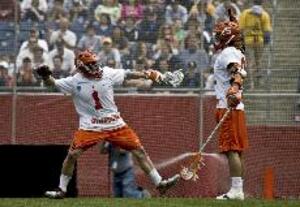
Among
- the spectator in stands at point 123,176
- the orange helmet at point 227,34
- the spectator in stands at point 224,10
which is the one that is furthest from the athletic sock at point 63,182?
the spectator in stands at point 224,10

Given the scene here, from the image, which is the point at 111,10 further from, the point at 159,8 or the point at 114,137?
the point at 114,137

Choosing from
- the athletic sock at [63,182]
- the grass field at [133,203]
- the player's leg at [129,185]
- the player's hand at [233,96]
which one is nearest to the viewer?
the grass field at [133,203]

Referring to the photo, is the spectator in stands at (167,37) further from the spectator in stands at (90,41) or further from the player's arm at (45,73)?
the player's arm at (45,73)

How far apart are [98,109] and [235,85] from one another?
5.77 feet

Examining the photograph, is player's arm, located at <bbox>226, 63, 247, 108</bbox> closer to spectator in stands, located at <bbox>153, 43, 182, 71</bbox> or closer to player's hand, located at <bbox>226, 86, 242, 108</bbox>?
player's hand, located at <bbox>226, 86, 242, 108</bbox>

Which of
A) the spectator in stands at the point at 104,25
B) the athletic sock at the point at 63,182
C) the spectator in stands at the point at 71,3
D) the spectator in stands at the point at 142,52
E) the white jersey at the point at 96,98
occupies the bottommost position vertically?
the athletic sock at the point at 63,182

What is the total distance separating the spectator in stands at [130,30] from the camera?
648 inches

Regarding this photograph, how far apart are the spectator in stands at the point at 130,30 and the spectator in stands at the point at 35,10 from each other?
1.19m

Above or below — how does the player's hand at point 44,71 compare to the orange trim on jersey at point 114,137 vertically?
above

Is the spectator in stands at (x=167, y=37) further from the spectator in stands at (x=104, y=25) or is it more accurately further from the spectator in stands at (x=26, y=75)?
the spectator in stands at (x=26, y=75)

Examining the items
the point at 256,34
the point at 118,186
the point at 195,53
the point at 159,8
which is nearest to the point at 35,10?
the point at 159,8

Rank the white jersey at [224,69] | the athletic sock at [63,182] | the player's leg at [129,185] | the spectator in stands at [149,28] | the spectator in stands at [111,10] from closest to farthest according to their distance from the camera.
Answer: the athletic sock at [63,182]
the white jersey at [224,69]
the player's leg at [129,185]
the spectator in stands at [111,10]
the spectator in stands at [149,28]

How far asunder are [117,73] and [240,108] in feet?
5.19

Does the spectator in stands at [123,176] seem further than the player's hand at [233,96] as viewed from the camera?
Yes
